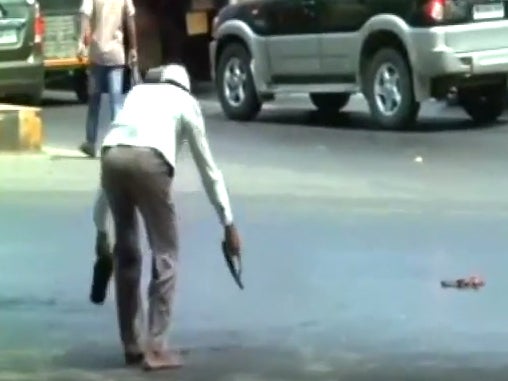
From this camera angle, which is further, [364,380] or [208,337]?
[208,337]

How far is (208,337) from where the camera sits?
27.4 ft

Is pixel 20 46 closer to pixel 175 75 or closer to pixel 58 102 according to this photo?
pixel 58 102

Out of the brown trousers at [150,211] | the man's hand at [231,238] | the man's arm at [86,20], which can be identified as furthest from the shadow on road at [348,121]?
the brown trousers at [150,211]

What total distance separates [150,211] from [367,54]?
1027 centimetres

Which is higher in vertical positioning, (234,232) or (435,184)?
(234,232)

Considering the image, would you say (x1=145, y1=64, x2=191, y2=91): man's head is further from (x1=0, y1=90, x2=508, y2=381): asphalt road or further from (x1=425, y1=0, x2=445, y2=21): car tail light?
(x1=425, y1=0, x2=445, y2=21): car tail light

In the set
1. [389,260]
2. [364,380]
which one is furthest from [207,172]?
[389,260]

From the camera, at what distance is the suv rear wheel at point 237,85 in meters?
19.1

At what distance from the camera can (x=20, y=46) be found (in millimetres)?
18953

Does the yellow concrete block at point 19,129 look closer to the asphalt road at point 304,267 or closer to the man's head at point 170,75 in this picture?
the asphalt road at point 304,267

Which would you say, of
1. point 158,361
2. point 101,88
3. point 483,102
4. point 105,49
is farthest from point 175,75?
point 483,102

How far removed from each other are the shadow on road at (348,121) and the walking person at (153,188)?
985 cm

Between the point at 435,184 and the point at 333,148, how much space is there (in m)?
2.87

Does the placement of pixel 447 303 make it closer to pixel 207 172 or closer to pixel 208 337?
pixel 208 337
